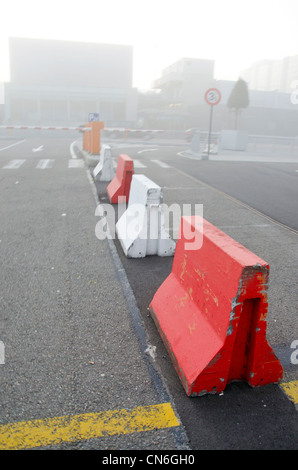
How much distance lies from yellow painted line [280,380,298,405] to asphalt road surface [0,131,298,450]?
1.4 inches

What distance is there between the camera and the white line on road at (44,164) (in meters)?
14.4

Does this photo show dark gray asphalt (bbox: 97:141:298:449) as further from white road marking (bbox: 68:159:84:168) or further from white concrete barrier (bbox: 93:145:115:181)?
white road marking (bbox: 68:159:84:168)

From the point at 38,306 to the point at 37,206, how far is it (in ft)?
15.6

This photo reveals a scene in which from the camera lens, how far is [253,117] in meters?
56.8

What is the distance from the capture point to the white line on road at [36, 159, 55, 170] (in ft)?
47.3

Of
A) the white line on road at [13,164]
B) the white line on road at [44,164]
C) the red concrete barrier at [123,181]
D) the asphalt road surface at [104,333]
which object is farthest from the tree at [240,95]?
the asphalt road surface at [104,333]

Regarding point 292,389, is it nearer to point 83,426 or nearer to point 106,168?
A: point 83,426

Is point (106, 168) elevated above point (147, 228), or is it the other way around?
point (106, 168)

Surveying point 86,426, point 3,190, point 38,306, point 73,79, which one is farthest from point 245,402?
point 73,79

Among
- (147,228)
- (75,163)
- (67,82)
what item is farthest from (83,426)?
(67,82)

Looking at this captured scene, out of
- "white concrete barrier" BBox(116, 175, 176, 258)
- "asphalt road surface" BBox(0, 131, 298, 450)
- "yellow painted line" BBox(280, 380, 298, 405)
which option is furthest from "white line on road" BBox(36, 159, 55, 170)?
"yellow painted line" BBox(280, 380, 298, 405)

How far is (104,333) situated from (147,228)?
2.13 m

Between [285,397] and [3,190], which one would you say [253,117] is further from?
[285,397]

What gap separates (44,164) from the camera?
15234 mm
